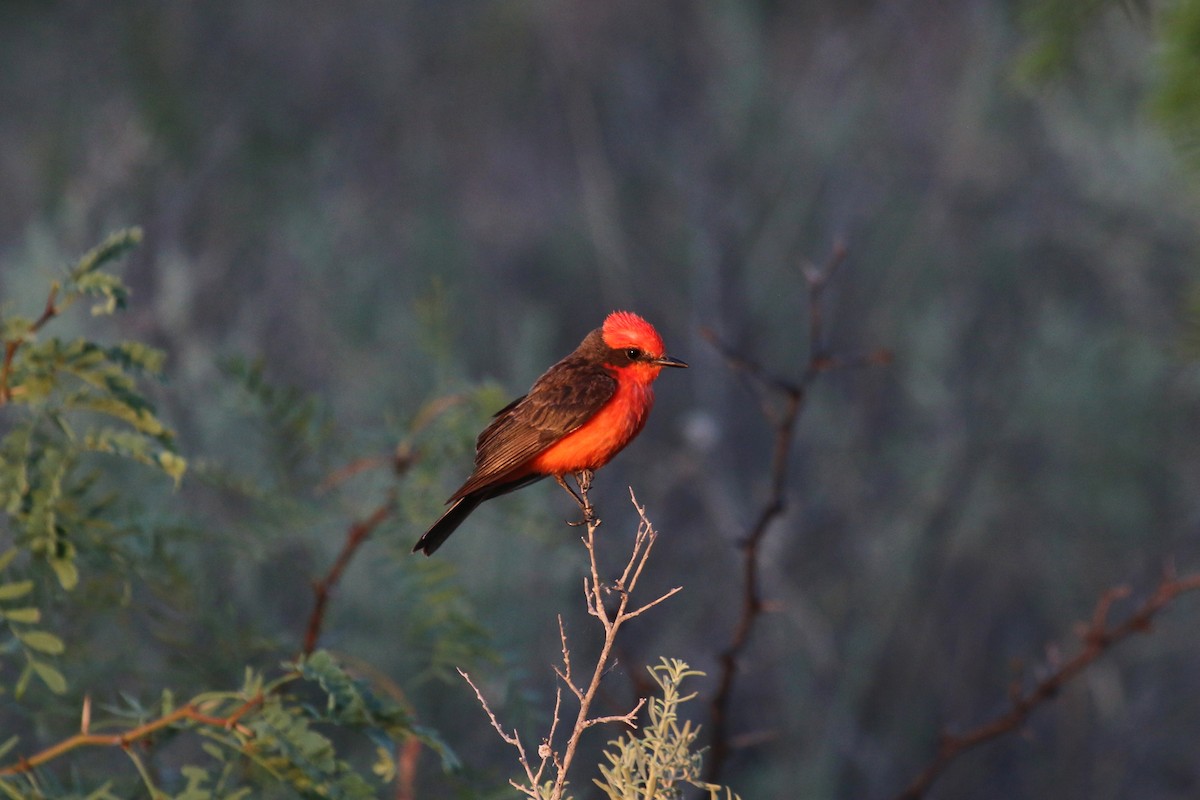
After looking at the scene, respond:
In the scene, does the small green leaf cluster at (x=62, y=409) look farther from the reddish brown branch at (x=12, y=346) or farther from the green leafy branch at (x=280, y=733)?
the green leafy branch at (x=280, y=733)

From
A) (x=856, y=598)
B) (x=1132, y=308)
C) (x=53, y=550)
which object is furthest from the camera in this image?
(x=1132, y=308)

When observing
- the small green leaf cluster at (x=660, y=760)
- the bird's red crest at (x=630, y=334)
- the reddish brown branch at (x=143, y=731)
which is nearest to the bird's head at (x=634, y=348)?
the bird's red crest at (x=630, y=334)

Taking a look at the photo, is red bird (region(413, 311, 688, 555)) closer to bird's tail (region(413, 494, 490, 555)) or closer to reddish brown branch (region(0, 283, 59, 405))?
bird's tail (region(413, 494, 490, 555))

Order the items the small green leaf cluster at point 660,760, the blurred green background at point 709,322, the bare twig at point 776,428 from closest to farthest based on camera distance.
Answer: the small green leaf cluster at point 660,760 < the bare twig at point 776,428 < the blurred green background at point 709,322

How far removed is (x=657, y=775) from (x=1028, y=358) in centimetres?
500

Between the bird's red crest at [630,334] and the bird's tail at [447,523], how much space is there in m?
0.31

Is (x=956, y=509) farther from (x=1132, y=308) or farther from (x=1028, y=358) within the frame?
(x=1132, y=308)

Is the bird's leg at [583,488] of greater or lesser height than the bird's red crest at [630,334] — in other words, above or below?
below

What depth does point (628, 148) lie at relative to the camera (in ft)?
25.9

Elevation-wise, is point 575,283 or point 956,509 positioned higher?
point 575,283

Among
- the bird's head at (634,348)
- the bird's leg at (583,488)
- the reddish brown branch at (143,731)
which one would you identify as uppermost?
the bird's head at (634,348)

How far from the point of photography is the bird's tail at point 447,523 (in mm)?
1784

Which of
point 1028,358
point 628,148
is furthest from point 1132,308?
point 628,148

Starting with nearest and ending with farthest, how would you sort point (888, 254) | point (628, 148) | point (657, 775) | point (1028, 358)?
1. point (657, 775)
2. point (1028, 358)
3. point (888, 254)
4. point (628, 148)
